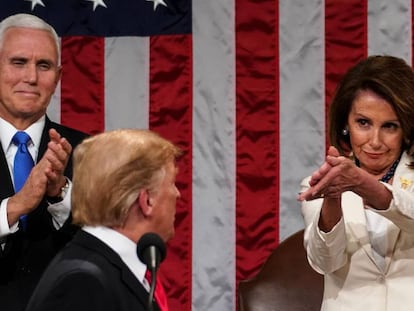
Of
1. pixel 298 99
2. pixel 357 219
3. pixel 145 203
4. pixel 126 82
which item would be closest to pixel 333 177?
pixel 357 219

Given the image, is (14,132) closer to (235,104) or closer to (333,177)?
(333,177)

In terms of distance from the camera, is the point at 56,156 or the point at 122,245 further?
the point at 56,156

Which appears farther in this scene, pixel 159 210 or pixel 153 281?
pixel 159 210

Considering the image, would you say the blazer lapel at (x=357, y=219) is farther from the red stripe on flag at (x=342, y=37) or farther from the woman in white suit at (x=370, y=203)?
the red stripe on flag at (x=342, y=37)

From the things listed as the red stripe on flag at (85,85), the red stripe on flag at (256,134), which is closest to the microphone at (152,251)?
the red stripe on flag at (256,134)

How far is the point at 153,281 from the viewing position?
6.36ft

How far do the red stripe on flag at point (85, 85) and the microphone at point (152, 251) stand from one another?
193 centimetres

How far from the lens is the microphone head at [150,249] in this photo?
6.38ft

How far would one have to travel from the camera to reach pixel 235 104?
12.4 feet

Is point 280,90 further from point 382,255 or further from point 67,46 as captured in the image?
point 382,255

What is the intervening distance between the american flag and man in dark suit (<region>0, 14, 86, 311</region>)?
94cm

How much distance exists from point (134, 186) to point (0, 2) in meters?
2.02

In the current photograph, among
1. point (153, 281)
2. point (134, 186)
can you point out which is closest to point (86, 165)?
point (134, 186)

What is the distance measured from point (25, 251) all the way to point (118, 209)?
2.43 feet
